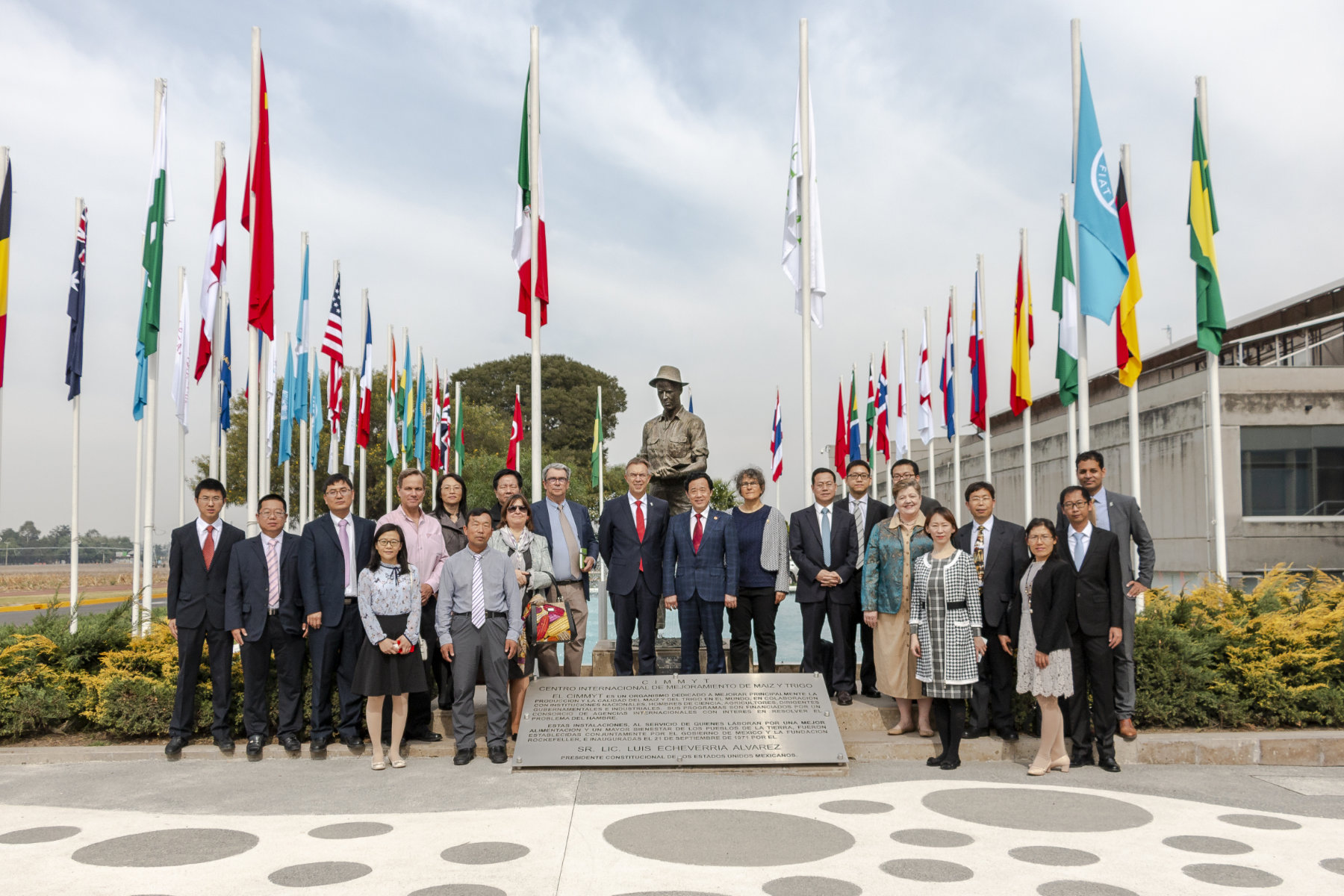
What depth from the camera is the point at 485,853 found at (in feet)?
15.6

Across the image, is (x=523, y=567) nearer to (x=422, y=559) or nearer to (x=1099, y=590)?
(x=422, y=559)

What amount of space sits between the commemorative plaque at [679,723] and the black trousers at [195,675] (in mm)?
2232

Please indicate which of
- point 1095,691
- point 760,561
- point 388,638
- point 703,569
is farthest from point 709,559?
point 1095,691

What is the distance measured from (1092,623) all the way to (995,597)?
2.27ft

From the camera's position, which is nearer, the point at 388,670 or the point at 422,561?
the point at 388,670

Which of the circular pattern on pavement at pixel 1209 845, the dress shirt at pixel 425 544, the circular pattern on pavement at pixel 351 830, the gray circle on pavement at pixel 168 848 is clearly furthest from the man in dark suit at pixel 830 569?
the gray circle on pavement at pixel 168 848

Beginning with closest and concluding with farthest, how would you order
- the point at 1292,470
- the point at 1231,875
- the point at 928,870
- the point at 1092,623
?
1. the point at 1231,875
2. the point at 928,870
3. the point at 1092,623
4. the point at 1292,470

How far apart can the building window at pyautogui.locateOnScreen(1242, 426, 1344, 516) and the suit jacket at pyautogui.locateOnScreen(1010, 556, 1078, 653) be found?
891 inches

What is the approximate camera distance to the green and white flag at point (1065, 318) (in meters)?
12.2

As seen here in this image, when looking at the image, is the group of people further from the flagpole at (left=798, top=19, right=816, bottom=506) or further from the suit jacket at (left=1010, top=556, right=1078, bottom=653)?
the flagpole at (left=798, top=19, right=816, bottom=506)

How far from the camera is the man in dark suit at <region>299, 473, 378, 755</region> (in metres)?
7.14

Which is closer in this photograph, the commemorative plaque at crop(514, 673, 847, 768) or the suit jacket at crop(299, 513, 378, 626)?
the commemorative plaque at crop(514, 673, 847, 768)

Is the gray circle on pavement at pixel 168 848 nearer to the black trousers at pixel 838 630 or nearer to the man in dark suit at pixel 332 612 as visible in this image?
the man in dark suit at pixel 332 612

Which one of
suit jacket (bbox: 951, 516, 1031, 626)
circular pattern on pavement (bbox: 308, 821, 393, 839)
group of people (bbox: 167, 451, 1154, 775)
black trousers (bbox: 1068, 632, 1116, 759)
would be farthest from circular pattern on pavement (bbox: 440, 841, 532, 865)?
black trousers (bbox: 1068, 632, 1116, 759)
